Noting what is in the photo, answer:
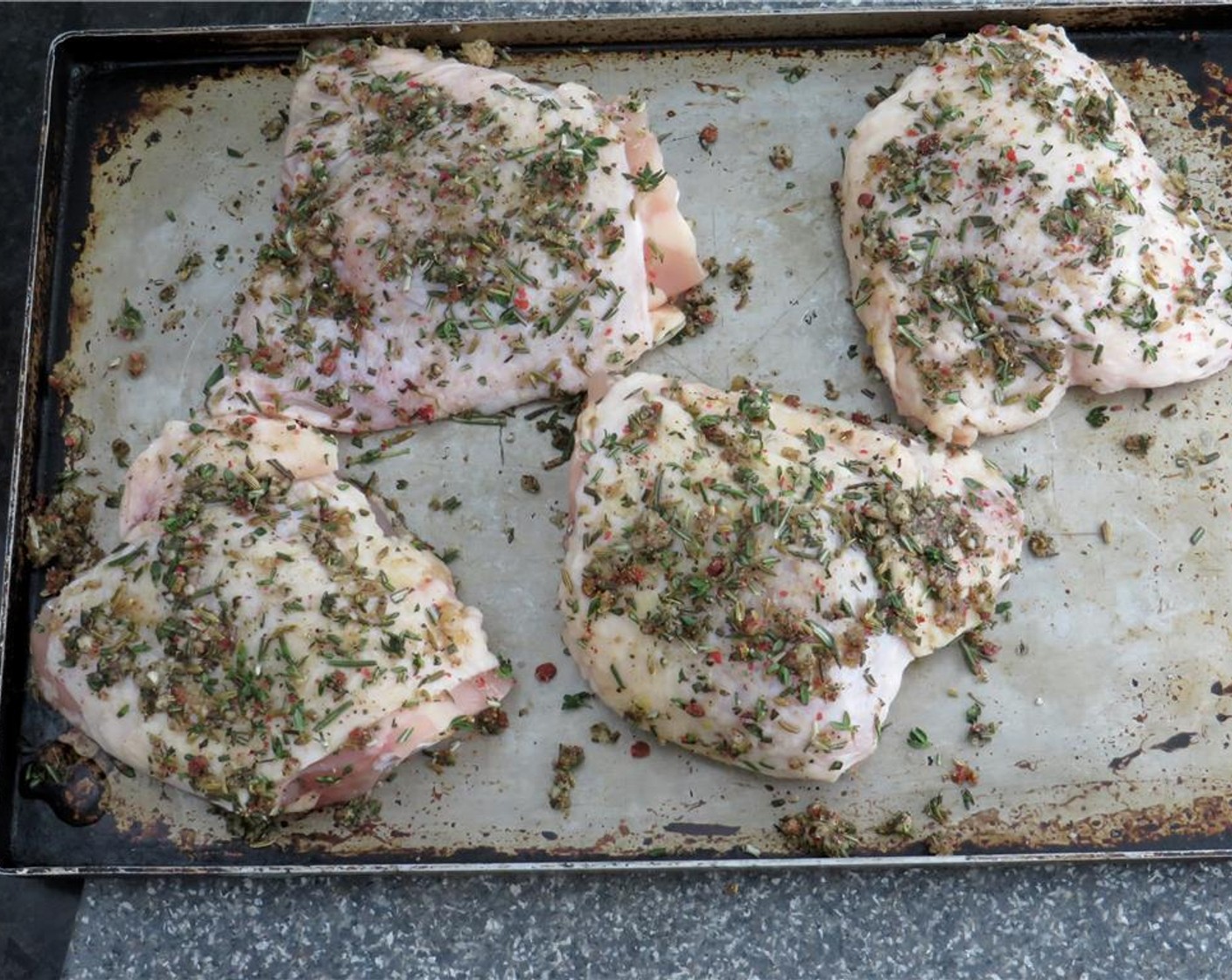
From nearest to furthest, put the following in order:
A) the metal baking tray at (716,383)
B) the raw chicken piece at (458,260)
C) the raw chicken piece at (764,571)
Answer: the raw chicken piece at (764,571) → the metal baking tray at (716,383) → the raw chicken piece at (458,260)

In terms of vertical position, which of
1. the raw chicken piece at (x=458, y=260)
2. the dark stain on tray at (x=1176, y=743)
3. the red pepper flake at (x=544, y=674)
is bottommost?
the dark stain on tray at (x=1176, y=743)

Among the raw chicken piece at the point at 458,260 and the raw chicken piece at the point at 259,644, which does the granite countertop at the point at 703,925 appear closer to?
the raw chicken piece at the point at 259,644

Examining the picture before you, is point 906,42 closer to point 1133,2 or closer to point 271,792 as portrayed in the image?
point 1133,2

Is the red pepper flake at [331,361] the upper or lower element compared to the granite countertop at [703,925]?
upper

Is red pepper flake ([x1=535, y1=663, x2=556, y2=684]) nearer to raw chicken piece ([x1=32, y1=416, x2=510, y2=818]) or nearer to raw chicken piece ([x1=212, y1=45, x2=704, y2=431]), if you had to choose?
raw chicken piece ([x1=32, y1=416, x2=510, y2=818])

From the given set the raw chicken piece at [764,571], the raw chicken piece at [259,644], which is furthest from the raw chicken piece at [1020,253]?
the raw chicken piece at [259,644]

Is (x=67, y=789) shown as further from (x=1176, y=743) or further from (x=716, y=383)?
(x=1176, y=743)

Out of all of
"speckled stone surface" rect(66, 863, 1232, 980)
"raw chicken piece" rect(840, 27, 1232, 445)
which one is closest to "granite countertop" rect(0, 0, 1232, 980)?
"speckled stone surface" rect(66, 863, 1232, 980)
